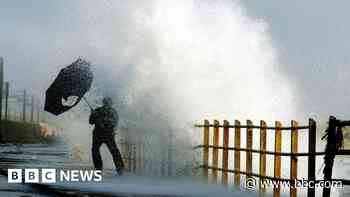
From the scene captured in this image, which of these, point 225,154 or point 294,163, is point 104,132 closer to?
point 225,154

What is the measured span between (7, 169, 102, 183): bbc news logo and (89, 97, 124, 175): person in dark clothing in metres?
0.42

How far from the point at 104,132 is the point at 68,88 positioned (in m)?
2.51

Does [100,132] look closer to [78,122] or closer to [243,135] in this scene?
[243,135]

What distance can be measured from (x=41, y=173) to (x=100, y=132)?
178 cm

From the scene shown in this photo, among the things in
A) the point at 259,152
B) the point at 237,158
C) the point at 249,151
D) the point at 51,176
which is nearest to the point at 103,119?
the point at 51,176

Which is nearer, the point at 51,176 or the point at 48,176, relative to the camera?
the point at 48,176

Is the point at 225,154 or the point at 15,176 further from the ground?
the point at 225,154

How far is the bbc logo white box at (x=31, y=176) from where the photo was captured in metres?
17.5

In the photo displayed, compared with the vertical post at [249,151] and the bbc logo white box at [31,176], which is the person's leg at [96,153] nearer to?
the bbc logo white box at [31,176]

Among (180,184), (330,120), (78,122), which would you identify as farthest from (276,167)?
(78,122)

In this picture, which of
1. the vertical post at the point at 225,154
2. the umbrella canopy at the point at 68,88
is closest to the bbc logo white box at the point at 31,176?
the umbrella canopy at the point at 68,88

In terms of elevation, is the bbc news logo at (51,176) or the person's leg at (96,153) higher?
the person's leg at (96,153)

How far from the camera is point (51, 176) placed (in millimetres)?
18844

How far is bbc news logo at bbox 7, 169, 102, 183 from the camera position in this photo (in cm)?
1808
